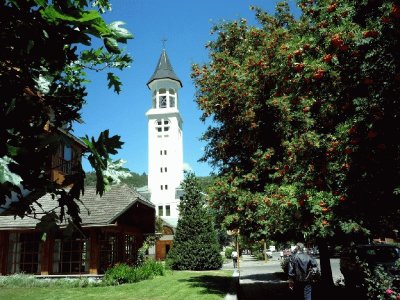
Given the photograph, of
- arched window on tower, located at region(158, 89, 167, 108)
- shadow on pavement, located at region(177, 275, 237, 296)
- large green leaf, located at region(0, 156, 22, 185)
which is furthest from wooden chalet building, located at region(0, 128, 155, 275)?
arched window on tower, located at region(158, 89, 167, 108)

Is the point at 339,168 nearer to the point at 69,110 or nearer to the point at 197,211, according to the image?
the point at 69,110

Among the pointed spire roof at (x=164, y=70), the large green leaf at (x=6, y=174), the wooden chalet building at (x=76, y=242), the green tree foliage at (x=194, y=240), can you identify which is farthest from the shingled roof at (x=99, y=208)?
the pointed spire roof at (x=164, y=70)

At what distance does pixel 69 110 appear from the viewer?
2926mm

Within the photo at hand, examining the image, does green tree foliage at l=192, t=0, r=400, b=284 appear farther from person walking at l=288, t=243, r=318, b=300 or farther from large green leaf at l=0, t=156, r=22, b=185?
large green leaf at l=0, t=156, r=22, b=185

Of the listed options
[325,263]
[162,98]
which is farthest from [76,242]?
[162,98]

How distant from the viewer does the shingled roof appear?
1836 cm

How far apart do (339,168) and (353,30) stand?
10.4ft

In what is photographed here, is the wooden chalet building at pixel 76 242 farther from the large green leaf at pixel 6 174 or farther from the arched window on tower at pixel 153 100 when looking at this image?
the arched window on tower at pixel 153 100

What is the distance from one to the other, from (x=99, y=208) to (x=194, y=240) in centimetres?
1421

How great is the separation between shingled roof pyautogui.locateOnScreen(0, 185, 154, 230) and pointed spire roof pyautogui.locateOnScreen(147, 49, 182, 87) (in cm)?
5039

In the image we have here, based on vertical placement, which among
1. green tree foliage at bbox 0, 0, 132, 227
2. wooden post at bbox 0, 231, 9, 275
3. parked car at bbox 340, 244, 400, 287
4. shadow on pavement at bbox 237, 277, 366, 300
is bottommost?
shadow on pavement at bbox 237, 277, 366, 300

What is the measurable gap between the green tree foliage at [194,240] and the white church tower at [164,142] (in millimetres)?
34364

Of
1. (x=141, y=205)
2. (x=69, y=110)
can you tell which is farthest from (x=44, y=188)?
(x=141, y=205)

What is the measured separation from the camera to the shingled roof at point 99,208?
1836 centimetres
